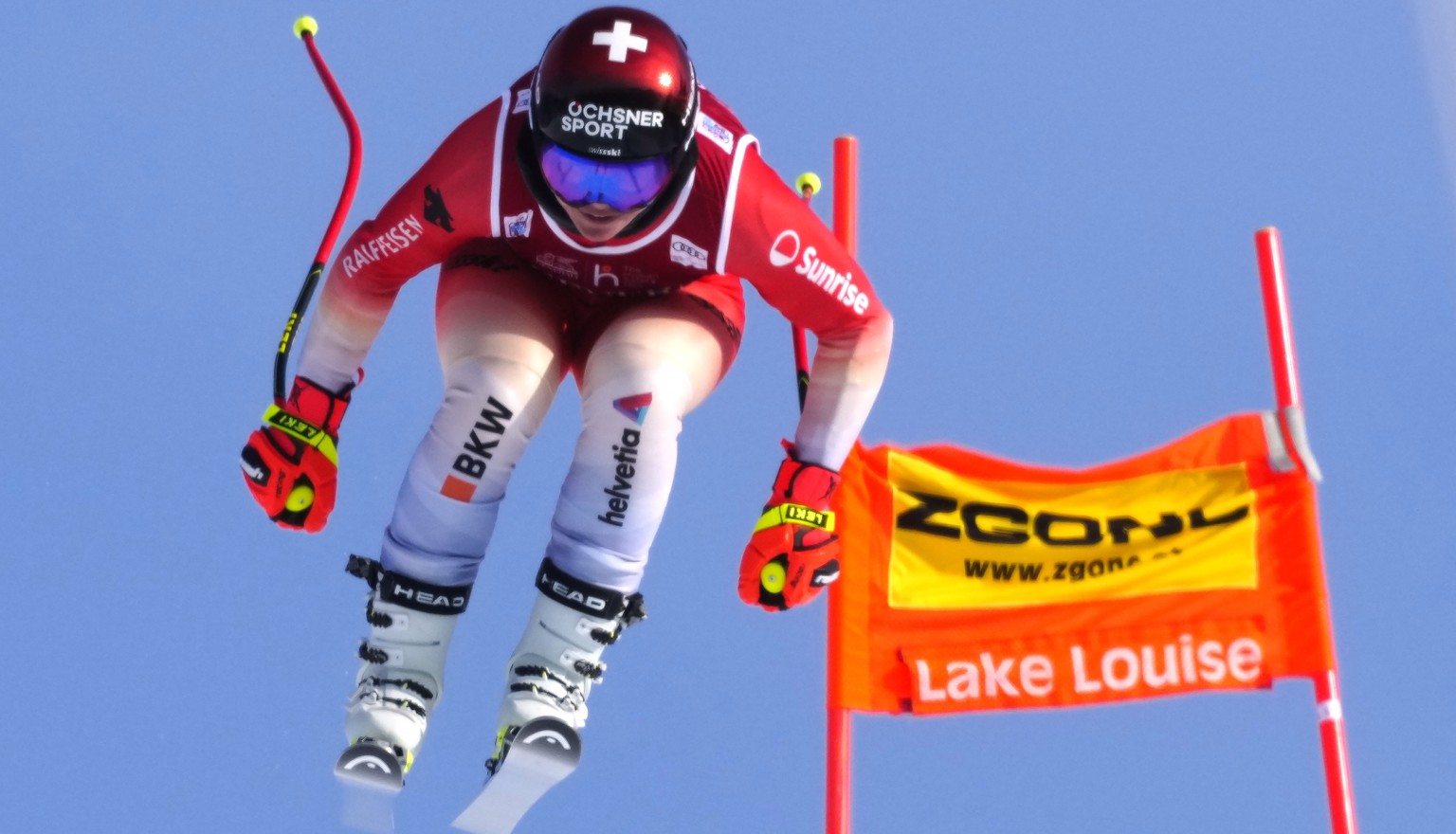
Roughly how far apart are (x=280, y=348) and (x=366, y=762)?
5.38 feet

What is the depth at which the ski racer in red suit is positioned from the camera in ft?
24.2

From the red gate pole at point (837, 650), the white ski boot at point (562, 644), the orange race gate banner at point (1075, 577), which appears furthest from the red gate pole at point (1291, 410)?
the white ski boot at point (562, 644)

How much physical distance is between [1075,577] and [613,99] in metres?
4.27

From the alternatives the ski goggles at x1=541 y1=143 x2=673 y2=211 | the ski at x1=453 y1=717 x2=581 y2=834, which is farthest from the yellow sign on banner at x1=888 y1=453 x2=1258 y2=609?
the ski goggles at x1=541 y1=143 x2=673 y2=211

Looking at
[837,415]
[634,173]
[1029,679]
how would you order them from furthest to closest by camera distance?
[1029,679], [837,415], [634,173]

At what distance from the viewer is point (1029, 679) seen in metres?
10.4

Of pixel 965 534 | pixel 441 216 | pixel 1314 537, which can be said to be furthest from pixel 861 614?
pixel 441 216

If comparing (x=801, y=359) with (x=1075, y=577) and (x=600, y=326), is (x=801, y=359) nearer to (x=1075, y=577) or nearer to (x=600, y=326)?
(x=600, y=326)

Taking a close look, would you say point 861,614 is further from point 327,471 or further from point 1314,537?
point 327,471

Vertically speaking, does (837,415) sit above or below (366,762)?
above

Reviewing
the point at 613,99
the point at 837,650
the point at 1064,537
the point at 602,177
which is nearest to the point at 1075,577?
the point at 1064,537

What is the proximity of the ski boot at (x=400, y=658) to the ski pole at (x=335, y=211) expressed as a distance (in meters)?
0.87

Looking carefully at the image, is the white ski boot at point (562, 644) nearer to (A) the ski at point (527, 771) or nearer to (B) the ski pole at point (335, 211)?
(A) the ski at point (527, 771)

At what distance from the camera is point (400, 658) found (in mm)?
7672
